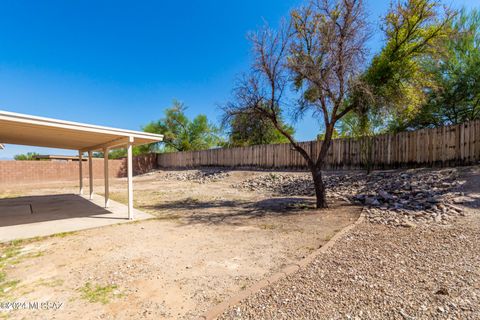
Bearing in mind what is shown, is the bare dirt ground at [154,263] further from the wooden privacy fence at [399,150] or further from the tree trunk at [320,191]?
the wooden privacy fence at [399,150]

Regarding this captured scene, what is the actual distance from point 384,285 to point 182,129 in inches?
957

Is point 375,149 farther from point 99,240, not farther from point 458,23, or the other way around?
point 99,240

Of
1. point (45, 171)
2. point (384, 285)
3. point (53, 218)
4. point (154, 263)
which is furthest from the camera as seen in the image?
point (45, 171)

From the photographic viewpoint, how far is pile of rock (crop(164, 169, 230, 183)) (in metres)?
15.5

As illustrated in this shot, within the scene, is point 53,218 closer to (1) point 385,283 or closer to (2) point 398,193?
(1) point 385,283

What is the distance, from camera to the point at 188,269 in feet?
9.86

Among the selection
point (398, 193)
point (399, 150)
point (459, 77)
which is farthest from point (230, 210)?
point (459, 77)

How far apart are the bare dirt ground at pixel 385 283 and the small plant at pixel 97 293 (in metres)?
1.31

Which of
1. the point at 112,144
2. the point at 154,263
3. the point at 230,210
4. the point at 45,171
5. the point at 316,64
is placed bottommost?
the point at 230,210

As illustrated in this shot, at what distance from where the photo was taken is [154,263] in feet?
10.5

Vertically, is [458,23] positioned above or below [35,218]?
above

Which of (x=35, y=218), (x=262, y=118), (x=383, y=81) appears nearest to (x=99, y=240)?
(x=35, y=218)

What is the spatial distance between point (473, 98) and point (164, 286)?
1359 cm

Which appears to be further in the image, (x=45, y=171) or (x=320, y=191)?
(x=45, y=171)
